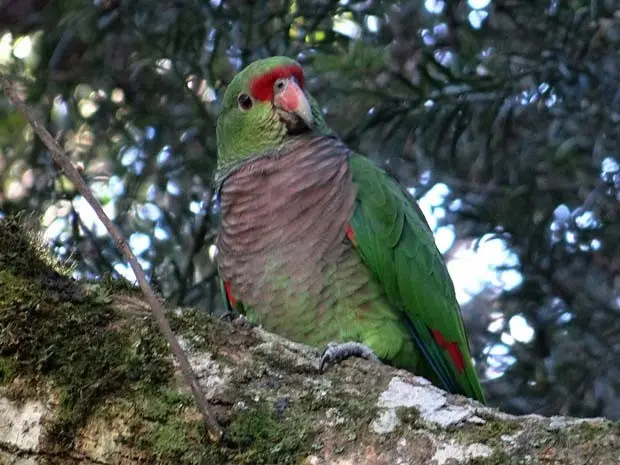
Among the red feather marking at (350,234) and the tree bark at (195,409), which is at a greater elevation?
the red feather marking at (350,234)

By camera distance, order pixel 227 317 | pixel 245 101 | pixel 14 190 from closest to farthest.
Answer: pixel 227 317 → pixel 245 101 → pixel 14 190

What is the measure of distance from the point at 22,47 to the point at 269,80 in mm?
1337

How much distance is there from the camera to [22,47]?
11.0ft

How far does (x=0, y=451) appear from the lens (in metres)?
1.05

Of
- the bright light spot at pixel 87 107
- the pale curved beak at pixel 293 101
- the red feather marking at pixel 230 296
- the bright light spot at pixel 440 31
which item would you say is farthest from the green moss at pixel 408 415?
the bright light spot at pixel 87 107

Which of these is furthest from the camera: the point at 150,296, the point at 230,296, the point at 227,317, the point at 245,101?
the point at 245,101

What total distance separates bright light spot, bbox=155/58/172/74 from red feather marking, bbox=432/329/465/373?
1342 millimetres

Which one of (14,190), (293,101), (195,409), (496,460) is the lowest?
(496,460)

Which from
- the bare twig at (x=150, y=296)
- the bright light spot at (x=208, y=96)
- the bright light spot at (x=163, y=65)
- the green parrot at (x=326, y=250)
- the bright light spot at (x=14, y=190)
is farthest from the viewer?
the bright light spot at (x=14, y=190)

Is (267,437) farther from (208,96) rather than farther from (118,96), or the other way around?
(118,96)

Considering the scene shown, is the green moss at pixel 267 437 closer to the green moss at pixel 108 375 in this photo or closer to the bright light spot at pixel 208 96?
the green moss at pixel 108 375

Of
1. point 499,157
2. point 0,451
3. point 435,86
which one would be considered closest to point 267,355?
point 0,451

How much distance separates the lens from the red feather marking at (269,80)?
2.45 m

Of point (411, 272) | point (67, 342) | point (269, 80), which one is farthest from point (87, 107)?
point (67, 342)
